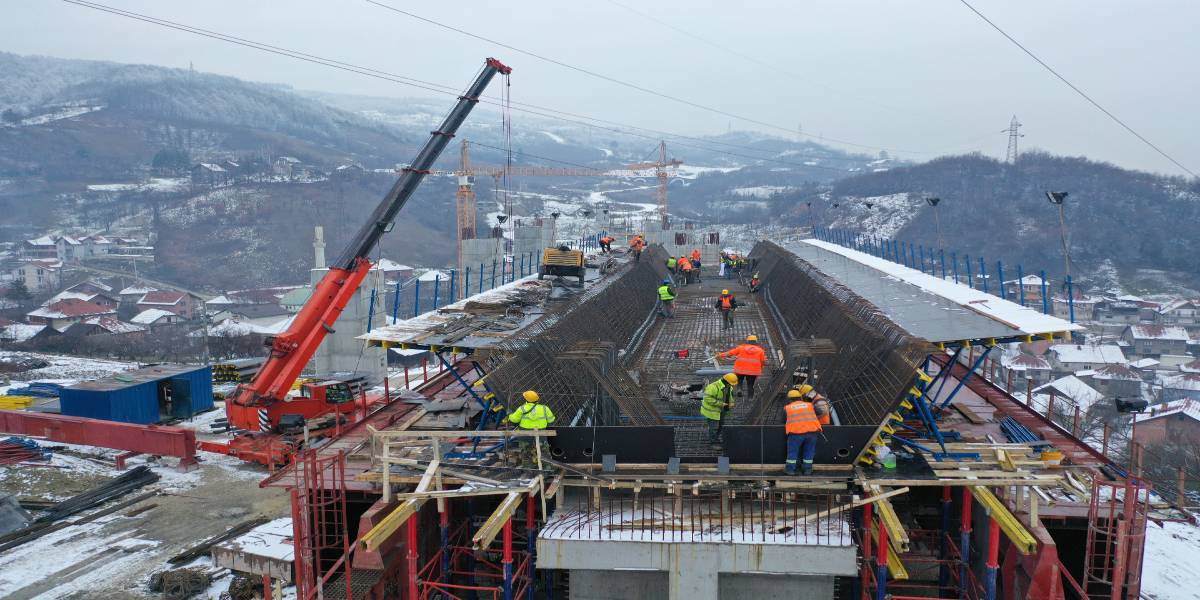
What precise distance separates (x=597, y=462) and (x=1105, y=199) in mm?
119636

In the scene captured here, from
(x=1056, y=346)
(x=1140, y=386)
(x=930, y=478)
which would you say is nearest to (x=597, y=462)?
(x=930, y=478)

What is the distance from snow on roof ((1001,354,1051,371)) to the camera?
2347 inches

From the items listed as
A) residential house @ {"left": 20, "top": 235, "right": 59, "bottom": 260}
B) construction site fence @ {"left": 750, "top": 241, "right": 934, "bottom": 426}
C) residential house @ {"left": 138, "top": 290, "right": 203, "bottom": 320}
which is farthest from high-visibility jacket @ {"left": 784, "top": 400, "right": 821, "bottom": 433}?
residential house @ {"left": 20, "top": 235, "right": 59, "bottom": 260}

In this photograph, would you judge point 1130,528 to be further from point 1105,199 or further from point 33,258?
point 33,258

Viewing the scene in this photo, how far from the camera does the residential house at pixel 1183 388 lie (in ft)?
182

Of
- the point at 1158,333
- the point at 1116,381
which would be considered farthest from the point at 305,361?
the point at 1158,333

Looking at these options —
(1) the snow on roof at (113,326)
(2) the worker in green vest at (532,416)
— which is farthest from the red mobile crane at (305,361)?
(1) the snow on roof at (113,326)

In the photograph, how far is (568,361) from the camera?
11.9 m

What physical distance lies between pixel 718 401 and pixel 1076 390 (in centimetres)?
5197

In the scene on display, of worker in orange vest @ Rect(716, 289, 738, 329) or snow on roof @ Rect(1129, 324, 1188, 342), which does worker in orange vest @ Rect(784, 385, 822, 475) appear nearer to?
worker in orange vest @ Rect(716, 289, 738, 329)

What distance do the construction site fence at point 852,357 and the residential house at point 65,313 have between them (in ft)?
217

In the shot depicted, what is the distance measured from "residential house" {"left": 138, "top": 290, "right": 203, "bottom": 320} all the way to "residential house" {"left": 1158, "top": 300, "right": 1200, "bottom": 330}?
9820 cm

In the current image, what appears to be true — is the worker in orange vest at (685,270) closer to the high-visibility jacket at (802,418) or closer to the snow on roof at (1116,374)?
the high-visibility jacket at (802,418)

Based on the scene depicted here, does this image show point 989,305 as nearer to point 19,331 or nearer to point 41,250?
point 19,331
